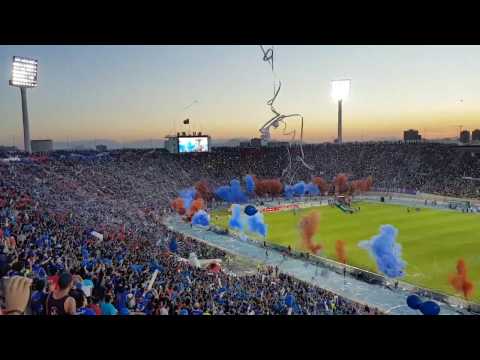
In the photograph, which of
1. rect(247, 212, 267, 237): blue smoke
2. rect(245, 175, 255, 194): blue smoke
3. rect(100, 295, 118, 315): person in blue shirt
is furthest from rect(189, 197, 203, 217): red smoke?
rect(100, 295, 118, 315): person in blue shirt

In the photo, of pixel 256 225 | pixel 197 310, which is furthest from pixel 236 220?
pixel 197 310

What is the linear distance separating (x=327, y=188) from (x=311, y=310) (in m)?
12.6

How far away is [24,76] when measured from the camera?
26.8ft

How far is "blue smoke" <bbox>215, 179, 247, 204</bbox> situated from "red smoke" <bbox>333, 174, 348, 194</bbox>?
4560 millimetres

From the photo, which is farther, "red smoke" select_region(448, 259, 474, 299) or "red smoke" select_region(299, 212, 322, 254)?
"red smoke" select_region(299, 212, 322, 254)

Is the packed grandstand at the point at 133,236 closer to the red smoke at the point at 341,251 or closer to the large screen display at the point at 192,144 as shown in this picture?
the large screen display at the point at 192,144

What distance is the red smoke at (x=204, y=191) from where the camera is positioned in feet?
56.8

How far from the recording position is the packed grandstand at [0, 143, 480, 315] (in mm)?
6332

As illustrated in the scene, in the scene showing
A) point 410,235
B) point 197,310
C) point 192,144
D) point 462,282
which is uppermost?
point 192,144

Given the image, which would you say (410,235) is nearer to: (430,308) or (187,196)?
(430,308)

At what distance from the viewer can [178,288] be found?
7371 mm

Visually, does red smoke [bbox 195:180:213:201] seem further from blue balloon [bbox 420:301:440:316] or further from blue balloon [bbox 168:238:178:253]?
blue balloon [bbox 420:301:440:316]

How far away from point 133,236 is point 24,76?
4545 millimetres

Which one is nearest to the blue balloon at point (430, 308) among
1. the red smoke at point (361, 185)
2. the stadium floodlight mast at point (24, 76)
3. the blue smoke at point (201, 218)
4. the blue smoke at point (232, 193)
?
the stadium floodlight mast at point (24, 76)
